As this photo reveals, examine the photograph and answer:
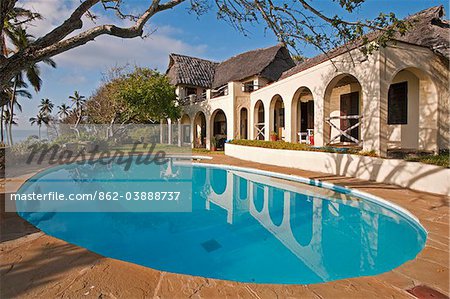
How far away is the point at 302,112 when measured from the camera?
1745 centimetres

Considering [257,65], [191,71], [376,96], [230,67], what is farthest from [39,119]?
[376,96]

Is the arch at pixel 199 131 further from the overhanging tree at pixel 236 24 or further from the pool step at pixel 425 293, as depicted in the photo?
the pool step at pixel 425 293

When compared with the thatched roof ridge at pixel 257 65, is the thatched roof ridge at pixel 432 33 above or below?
below

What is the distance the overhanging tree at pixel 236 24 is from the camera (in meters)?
4.30

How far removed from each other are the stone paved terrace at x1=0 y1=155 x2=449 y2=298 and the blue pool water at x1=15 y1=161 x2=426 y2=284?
1134mm

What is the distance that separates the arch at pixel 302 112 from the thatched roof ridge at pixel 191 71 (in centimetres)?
1167

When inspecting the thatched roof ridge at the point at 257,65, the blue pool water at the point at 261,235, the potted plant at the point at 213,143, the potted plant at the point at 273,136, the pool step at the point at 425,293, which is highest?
the thatched roof ridge at the point at 257,65

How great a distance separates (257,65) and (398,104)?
38.2 ft

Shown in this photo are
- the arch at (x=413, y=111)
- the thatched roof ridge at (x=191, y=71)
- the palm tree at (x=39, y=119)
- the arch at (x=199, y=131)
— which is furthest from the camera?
the palm tree at (x=39, y=119)

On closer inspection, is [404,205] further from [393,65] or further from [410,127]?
[410,127]

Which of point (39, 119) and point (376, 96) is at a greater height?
point (39, 119)

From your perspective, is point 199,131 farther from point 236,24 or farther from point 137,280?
point 137,280

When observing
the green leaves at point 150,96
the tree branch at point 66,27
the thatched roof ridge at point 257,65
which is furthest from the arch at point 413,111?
the green leaves at point 150,96

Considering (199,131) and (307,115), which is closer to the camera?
(307,115)
